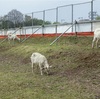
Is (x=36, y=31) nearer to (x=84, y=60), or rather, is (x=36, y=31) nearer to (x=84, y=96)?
(x=84, y=60)

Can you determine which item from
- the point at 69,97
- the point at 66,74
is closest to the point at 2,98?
the point at 69,97

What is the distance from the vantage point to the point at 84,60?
1664cm

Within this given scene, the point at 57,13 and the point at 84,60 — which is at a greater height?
the point at 57,13

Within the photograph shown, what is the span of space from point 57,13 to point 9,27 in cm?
1570

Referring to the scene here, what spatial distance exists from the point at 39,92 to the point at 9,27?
3617cm

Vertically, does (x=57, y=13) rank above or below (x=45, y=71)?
above

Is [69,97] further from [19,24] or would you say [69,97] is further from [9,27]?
[9,27]

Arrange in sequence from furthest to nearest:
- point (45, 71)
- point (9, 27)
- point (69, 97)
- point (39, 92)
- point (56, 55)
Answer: point (9, 27)
point (56, 55)
point (45, 71)
point (39, 92)
point (69, 97)

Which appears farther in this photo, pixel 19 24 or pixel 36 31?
pixel 19 24

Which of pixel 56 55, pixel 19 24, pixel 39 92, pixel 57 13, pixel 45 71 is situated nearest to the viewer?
pixel 39 92

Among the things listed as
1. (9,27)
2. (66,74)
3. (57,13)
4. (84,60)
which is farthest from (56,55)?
(9,27)

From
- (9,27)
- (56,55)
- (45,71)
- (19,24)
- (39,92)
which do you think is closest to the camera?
(39,92)

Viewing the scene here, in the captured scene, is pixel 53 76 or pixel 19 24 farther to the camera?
pixel 19 24

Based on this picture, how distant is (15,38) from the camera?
113ft
